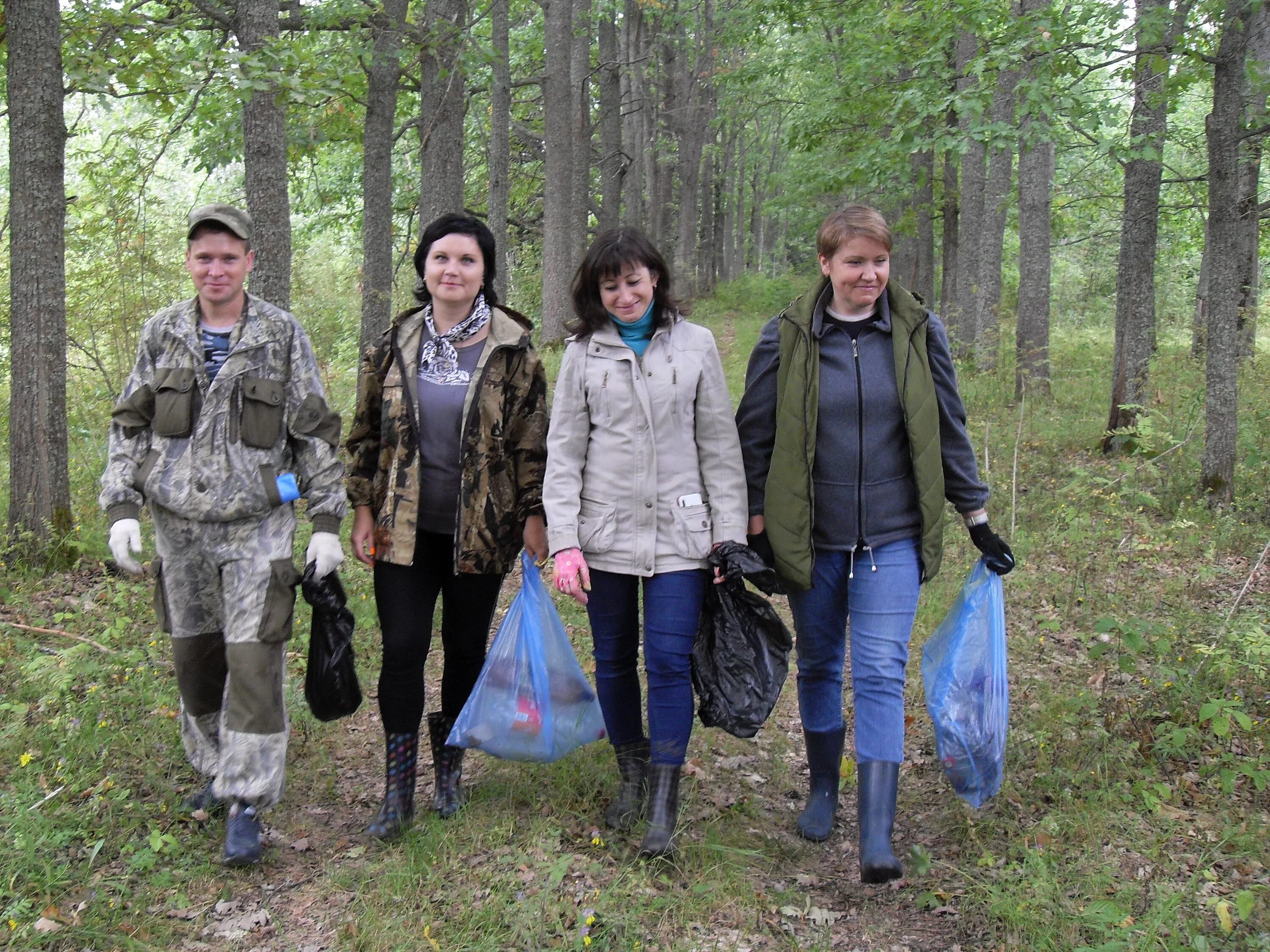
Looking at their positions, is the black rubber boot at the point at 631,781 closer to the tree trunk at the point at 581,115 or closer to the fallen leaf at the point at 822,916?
the fallen leaf at the point at 822,916

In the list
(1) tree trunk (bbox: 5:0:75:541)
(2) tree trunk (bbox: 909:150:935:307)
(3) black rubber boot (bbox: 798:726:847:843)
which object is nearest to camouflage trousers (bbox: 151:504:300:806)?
(3) black rubber boot (bbox: 798:726:847:843)

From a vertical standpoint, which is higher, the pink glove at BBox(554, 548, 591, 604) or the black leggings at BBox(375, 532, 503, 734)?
the pink glove at BBox(554, 548, 591, 604)

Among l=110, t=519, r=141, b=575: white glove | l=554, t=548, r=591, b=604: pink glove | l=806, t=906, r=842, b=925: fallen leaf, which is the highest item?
l=110, t=519, r=141, b=575: white glove

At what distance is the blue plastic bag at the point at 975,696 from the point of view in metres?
3.61

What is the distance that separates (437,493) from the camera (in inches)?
140

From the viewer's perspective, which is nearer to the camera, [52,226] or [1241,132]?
[52,226]

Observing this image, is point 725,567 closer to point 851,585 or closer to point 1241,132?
point 851,585

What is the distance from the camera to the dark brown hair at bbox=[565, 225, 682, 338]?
345 centimetres

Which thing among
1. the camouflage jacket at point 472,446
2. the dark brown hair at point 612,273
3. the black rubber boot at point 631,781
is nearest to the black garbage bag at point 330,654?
the camouflage jacket at point 472,446

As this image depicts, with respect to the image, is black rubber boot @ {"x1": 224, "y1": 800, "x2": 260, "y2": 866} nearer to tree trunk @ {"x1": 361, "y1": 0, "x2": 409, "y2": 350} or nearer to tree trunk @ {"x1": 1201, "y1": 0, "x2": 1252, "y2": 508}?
tree trunk @ {"x1": 1201, "y1": 0, "x2": 1252, "y2": 508}

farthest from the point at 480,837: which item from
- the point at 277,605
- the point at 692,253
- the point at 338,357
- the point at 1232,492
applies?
the point at 692,253

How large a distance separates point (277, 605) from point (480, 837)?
3.54 feet

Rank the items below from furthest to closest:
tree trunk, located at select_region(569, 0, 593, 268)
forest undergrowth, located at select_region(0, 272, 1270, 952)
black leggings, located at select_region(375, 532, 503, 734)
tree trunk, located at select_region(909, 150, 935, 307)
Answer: tree trunk, located at select_region(909, 150, 935, 307) → tree trunk, located at select_region(569, 0, 593, 268) → black leggings, located at select_region(375, 532, 503, 734) → forest undergrowth, located at select_region(0, 272, 1270, 952)

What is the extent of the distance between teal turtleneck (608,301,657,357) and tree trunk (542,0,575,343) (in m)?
10.5
